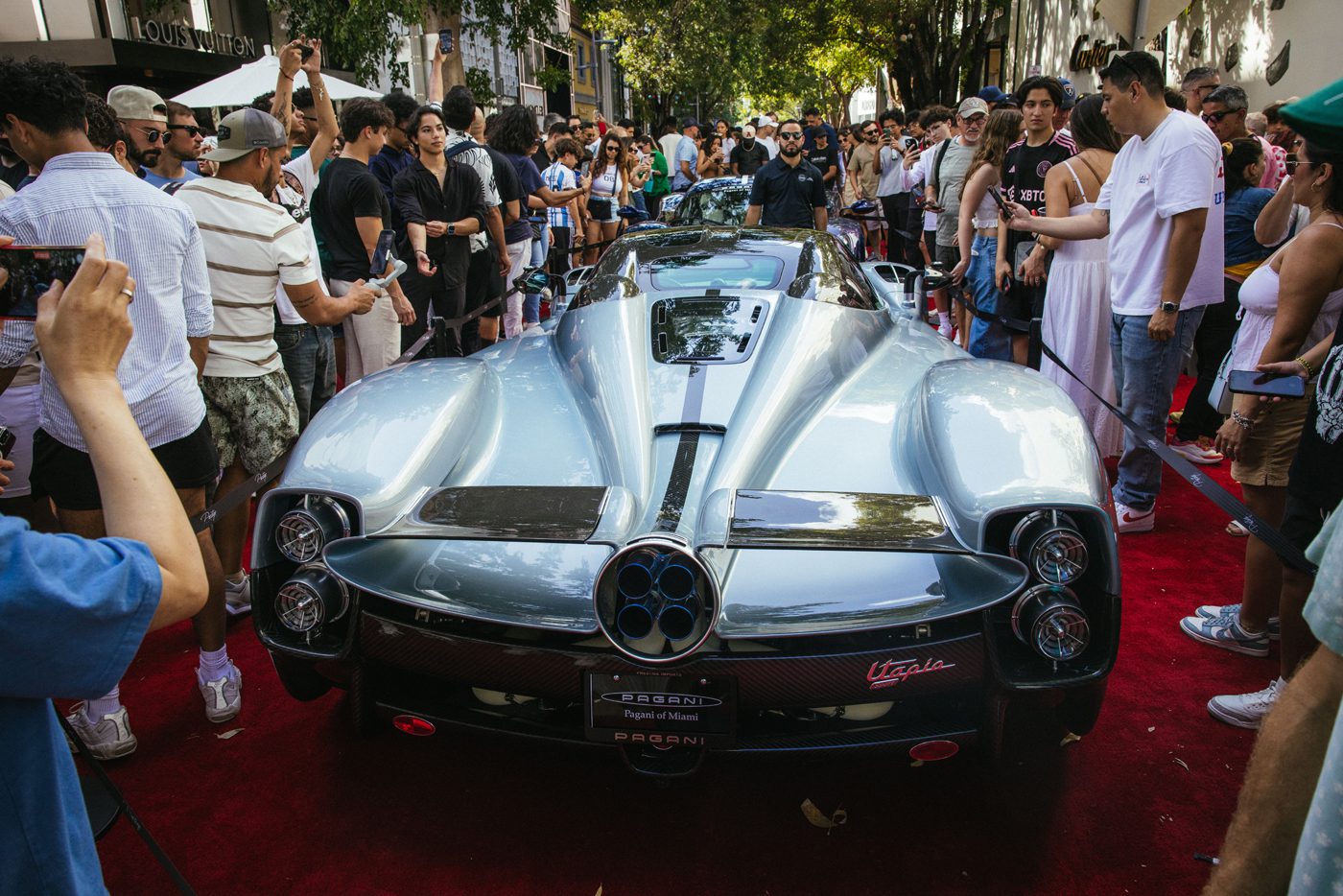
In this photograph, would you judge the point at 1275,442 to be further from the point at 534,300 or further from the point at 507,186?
the point at 534,300

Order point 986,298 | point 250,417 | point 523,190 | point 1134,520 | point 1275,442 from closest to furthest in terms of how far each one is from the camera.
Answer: point 1275,442
point 250,417
point 1134,520
point 986,298
point 523,190

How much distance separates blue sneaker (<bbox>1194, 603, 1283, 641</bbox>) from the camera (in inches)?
132

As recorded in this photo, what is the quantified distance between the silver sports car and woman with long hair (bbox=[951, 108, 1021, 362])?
10.8 ft

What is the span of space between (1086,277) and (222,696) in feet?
14.8

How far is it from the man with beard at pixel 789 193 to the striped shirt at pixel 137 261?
Answer: 5857mm

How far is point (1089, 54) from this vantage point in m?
16.8

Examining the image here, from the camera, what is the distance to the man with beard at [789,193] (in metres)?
7.98

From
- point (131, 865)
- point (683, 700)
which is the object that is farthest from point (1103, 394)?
point (131, 865)

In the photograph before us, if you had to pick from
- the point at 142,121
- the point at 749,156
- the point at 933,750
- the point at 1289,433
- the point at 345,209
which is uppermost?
the point at 142,121

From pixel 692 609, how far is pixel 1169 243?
10.5 feet

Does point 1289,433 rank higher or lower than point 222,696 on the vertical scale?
higher

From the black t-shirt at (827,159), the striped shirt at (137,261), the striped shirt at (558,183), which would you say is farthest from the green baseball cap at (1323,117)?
the black t-shirt at (827,159)

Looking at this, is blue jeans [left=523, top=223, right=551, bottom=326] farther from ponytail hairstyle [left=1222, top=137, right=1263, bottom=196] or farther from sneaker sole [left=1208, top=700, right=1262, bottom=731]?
sneaker sole [left=1208, top=700, right=1262, bottom=731]

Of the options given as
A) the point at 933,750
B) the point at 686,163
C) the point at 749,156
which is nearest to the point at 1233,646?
the point at 933,750
